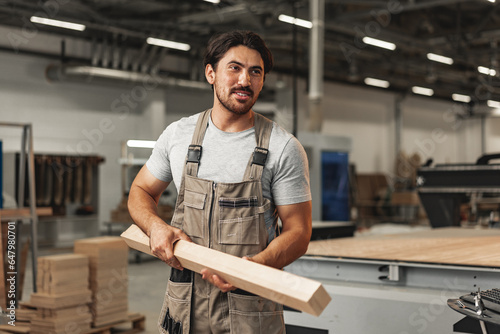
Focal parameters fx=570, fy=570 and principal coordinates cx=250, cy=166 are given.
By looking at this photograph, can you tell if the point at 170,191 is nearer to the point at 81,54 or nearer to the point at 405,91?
the point at 81,54

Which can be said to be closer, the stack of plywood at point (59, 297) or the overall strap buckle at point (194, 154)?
the overall strap buckle at point (194, 154)

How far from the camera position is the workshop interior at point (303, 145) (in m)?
2.77

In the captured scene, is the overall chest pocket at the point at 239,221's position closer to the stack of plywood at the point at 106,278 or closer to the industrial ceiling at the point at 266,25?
the stack of plywood at the point at 106,278

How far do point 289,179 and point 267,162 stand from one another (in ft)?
0.26

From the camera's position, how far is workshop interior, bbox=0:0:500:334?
9.09 ft

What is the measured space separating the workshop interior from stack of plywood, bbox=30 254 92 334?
1cm

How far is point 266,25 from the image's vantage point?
10273 mm

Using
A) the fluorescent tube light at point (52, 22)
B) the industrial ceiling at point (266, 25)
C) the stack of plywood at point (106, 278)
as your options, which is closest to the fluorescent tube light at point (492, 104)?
the industrial ceiling at point (266, 25)

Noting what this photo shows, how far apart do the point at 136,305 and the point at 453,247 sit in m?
3.90

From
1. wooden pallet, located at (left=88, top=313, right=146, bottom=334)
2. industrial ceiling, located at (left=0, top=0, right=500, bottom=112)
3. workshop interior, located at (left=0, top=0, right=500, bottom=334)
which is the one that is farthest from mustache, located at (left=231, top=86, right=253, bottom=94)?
industrial ceiling, located at (left=0, top=0, right=500, bottom=112)

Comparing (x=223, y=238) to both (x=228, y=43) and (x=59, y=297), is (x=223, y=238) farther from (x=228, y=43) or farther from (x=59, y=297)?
(x=59, y=297)

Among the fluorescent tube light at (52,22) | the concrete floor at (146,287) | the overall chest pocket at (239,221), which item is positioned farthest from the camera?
the fluorescent tube light at (52,22)

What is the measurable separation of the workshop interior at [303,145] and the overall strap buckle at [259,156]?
47 centimetres

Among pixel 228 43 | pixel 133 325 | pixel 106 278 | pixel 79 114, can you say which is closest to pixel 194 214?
pixel 228 43
